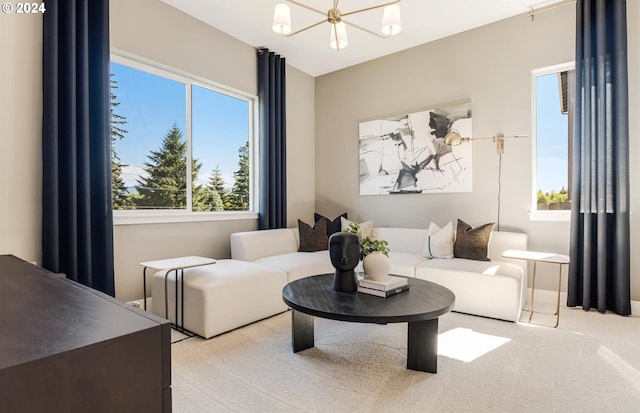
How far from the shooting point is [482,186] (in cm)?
382

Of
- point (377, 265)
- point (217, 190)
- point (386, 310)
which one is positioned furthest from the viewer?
point (217, 190)

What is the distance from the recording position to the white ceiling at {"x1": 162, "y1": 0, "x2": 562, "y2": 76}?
3309 mm

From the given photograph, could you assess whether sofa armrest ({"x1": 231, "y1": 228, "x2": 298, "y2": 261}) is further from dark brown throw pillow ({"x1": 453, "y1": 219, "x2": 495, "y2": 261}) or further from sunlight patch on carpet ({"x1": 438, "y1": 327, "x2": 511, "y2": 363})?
sunlight patch on carpet ({"x1": 438, "y1": 327, "x2": 511, "y2": 363})

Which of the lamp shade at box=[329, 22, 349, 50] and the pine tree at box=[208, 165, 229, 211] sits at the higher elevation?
the lamp shade at box=[329, 22, 349, 50]

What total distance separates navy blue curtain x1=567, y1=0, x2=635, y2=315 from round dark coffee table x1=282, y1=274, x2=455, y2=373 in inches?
72.6

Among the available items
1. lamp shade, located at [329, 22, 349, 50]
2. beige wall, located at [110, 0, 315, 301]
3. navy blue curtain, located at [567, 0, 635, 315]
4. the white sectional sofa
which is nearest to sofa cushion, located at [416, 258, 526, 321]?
the white sectional sofa

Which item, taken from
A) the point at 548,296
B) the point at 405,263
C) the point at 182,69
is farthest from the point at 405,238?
the point at 182,69

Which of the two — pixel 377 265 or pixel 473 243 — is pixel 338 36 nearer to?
pixel 377 265

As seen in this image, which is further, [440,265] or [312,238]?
[312,238]

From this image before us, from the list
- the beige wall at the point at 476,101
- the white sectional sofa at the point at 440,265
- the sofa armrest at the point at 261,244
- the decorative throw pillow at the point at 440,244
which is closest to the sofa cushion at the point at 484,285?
the white sectional sofa at the point at 440,265

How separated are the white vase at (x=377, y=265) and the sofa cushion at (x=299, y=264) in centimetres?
111

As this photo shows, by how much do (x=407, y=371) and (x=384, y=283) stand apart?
A: 524 millimetres

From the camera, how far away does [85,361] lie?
1.77ft

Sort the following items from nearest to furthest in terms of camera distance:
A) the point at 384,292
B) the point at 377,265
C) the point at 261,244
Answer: the point at 384,292, the point at 377,265, the point at 261,244
